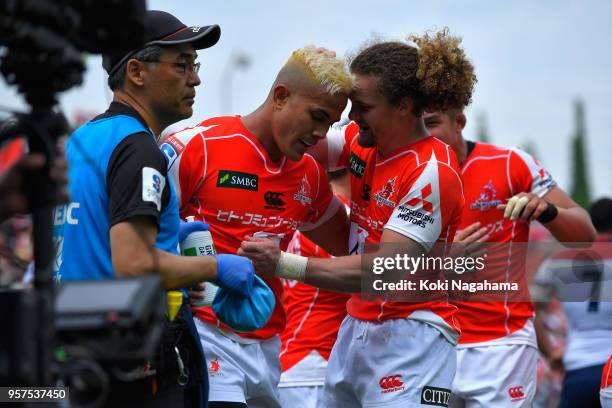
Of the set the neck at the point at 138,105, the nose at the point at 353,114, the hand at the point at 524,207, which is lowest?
the hand at the point at 524,207

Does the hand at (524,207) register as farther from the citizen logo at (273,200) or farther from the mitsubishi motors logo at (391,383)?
the citizen logo at (273,200)

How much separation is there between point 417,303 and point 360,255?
417 millimetres

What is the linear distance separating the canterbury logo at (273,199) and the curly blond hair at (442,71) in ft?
3.24

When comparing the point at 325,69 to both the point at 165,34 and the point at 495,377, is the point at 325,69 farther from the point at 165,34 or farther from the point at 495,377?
the point at 495,377

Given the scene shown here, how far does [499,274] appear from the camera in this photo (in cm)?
650

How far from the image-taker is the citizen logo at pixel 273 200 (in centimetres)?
512

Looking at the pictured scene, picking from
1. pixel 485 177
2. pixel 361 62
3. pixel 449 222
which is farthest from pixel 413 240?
pixel 485 177

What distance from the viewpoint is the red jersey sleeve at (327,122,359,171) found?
571 centimetres

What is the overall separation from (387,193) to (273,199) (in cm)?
61

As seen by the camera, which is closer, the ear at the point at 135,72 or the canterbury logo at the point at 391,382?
the ear at the point at 135,72

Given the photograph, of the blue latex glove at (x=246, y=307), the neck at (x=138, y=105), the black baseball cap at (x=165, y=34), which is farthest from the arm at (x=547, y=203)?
the neck at (x=138, y=105)

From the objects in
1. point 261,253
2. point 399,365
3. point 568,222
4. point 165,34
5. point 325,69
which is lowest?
point 399,365

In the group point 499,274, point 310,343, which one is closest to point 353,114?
point 499,274

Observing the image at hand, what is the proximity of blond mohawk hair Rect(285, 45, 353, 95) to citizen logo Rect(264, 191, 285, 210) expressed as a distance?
0.62 metres
